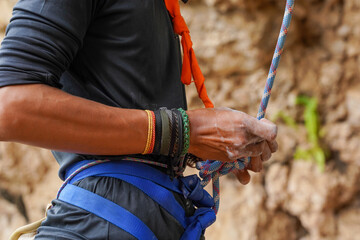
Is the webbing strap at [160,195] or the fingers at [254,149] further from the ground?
the fingers at [254,149]

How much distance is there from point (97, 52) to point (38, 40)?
16cm

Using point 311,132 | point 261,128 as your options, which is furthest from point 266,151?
point 311,132

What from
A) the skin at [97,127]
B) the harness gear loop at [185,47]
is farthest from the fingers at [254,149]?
the harness gear loop at [185,47]

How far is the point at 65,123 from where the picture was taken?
0.69m

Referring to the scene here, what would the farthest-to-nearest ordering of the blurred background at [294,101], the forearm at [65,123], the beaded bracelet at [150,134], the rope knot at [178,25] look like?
the blurred background at [294,101] → the rope knot at [178,25] → the beaded bracelet at [150,134] → the forearm at [65,123]

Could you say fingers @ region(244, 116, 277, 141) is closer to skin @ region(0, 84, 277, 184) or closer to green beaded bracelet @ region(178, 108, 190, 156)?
skin @ region(0, 84, 277, 184)

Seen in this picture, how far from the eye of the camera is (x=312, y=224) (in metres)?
2.66

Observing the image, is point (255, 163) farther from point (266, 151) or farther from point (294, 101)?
point (294, 101)

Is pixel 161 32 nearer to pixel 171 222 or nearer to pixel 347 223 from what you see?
pixel 171 222

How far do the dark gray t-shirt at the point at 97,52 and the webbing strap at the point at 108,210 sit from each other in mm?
84

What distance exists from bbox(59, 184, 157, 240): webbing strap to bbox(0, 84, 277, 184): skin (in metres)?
0.12

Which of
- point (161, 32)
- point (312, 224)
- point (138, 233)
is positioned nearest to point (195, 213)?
point (138, 233)

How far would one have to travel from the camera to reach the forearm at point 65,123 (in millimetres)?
655

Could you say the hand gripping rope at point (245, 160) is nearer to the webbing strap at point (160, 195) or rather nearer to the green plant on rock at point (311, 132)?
the webbing strap at point (160, 195)
